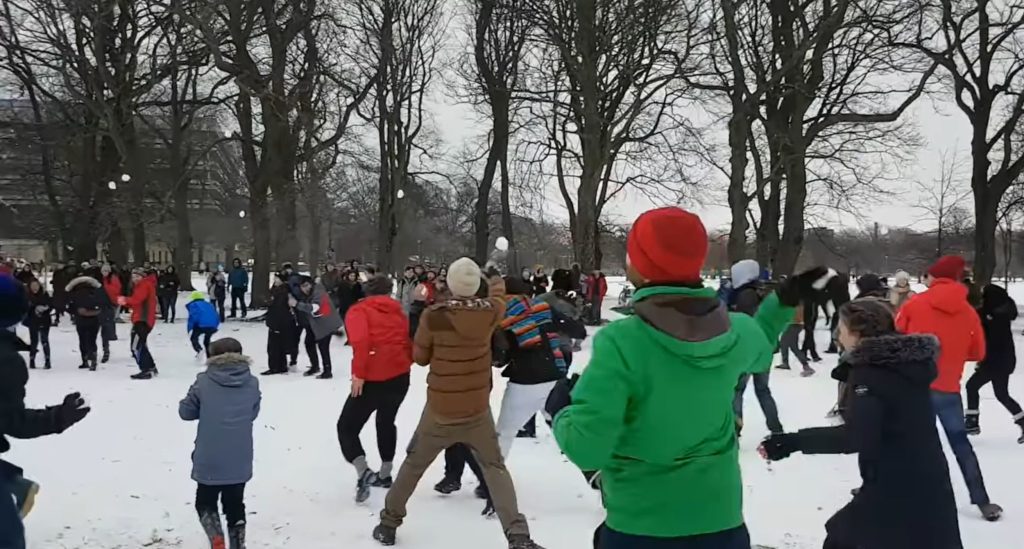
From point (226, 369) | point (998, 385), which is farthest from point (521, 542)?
point (998, 385)

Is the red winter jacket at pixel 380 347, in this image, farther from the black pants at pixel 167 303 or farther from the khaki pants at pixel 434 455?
the black pants at pixel 167 303

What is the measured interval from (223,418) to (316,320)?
8.30 metres

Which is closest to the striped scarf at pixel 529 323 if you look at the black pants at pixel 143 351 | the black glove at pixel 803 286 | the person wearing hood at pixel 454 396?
the person wearing hood at pixel 454 396

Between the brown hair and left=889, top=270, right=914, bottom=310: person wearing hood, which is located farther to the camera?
left=889, top=270, right=914, bottom=310: person wearing hood

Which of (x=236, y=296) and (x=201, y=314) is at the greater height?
(x=201, y=314)

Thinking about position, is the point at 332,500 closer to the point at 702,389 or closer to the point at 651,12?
the point at 702,389

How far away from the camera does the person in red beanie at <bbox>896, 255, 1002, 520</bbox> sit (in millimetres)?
6172

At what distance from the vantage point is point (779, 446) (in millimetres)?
3518

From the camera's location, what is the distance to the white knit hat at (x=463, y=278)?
17.8 ft

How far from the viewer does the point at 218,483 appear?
16.3 ft

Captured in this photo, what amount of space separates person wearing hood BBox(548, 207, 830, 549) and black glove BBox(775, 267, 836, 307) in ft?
2.57

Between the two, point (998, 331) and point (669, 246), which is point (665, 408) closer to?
point (669, 246)

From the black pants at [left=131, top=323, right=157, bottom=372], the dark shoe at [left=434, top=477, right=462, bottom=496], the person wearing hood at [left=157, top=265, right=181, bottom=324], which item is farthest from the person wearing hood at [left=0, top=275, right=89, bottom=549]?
the person wearing hood at [left=157, top=265, right=181, bottom=324]

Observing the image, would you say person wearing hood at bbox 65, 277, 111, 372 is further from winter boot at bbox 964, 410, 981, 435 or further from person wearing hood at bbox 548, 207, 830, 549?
person wearing hood at bbox 548, 207, 830, 549
